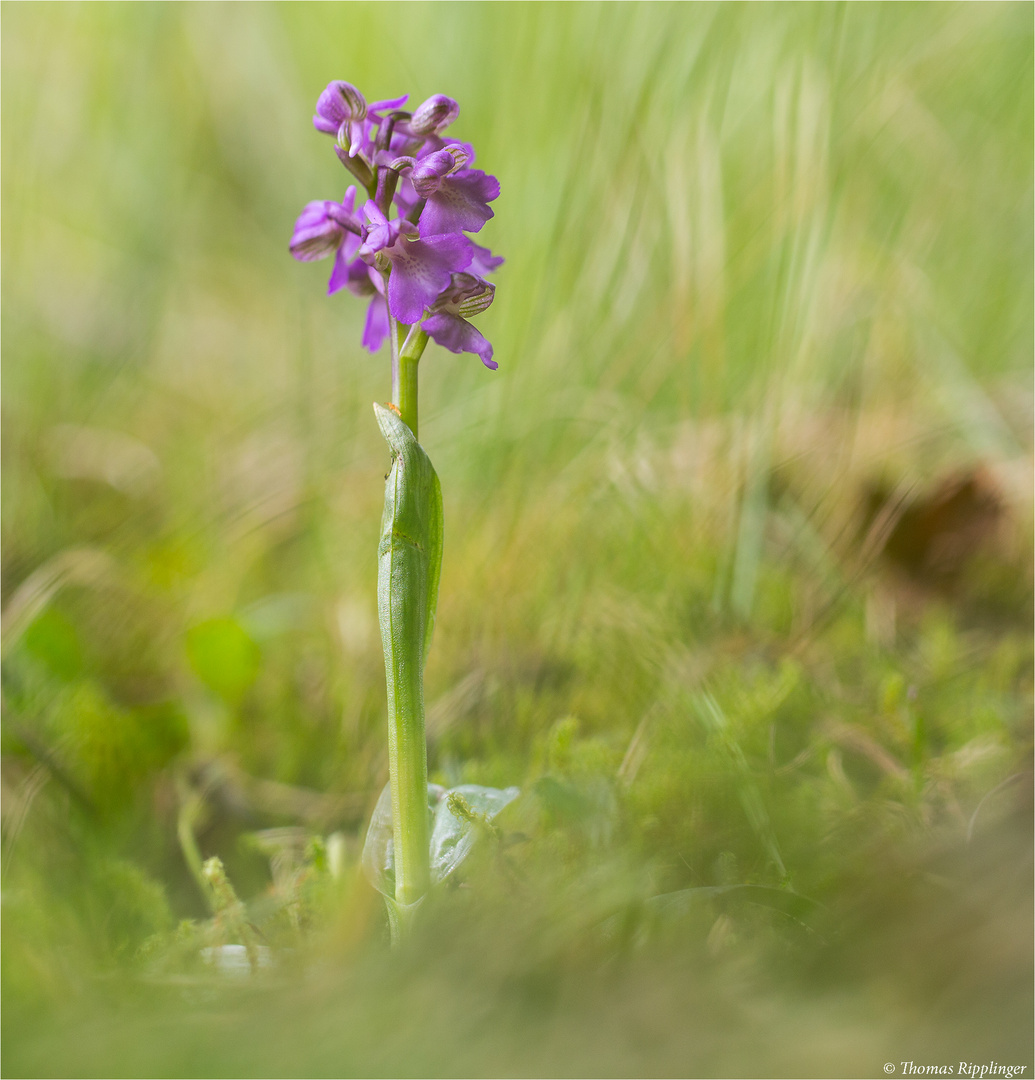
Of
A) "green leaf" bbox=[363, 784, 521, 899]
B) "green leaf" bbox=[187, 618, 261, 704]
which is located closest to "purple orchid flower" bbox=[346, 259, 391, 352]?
"green leaf" bbox=[363, 784, 521, 899]

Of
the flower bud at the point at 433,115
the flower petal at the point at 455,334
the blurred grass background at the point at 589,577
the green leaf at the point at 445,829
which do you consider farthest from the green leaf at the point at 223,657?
the flower bud at the point at 433,115

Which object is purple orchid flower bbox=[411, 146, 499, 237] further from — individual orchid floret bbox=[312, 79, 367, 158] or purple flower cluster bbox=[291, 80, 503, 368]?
individual orchid floret bbox=[312, 79, 367, 158]

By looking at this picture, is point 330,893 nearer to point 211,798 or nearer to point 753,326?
point 211,798

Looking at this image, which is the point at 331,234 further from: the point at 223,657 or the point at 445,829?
the point at 223,657

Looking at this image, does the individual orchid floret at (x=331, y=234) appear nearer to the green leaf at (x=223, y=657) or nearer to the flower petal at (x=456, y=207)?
the flower petal at (x=456, y=207)

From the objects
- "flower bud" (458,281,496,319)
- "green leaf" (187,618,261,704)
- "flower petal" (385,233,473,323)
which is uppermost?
"flower petal" (385,233,473,323)

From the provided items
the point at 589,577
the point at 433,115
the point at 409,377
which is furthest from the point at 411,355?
the point at 589,577

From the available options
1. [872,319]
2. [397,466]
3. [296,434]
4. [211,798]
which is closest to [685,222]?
[872,319]
